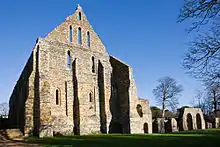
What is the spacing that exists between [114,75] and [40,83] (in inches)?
385

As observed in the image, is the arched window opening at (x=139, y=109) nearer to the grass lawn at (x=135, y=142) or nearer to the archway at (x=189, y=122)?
the grass lawn at (x=135, y=142)

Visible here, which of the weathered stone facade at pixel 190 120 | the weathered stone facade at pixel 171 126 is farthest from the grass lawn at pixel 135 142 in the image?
the weathered stone facade at pixel 190 120

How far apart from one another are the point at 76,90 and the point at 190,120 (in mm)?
18901

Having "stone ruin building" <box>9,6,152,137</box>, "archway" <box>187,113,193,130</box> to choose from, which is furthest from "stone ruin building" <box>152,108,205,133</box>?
"stone ruin building" <box>9,6,152,137</box>

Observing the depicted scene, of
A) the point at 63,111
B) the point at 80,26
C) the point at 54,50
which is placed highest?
the point at 80,26

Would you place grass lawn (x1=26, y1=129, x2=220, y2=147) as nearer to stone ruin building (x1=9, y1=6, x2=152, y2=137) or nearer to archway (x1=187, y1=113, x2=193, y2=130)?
stone ruin building (x1=9, y1=6, x2=152, y2=137)

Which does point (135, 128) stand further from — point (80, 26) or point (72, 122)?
point (80, 26)

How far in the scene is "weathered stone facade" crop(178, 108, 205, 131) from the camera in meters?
33.1

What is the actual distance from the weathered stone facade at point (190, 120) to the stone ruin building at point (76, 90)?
24.1ft

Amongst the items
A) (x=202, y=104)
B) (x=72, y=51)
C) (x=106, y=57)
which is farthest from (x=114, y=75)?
(x=202, y=104)

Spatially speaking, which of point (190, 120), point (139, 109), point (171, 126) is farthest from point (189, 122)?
Answer: point (139, 109)

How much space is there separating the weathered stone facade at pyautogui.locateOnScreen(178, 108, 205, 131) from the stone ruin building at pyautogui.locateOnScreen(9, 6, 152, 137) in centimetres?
736

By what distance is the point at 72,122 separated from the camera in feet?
77.4

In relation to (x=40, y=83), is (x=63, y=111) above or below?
A: below
